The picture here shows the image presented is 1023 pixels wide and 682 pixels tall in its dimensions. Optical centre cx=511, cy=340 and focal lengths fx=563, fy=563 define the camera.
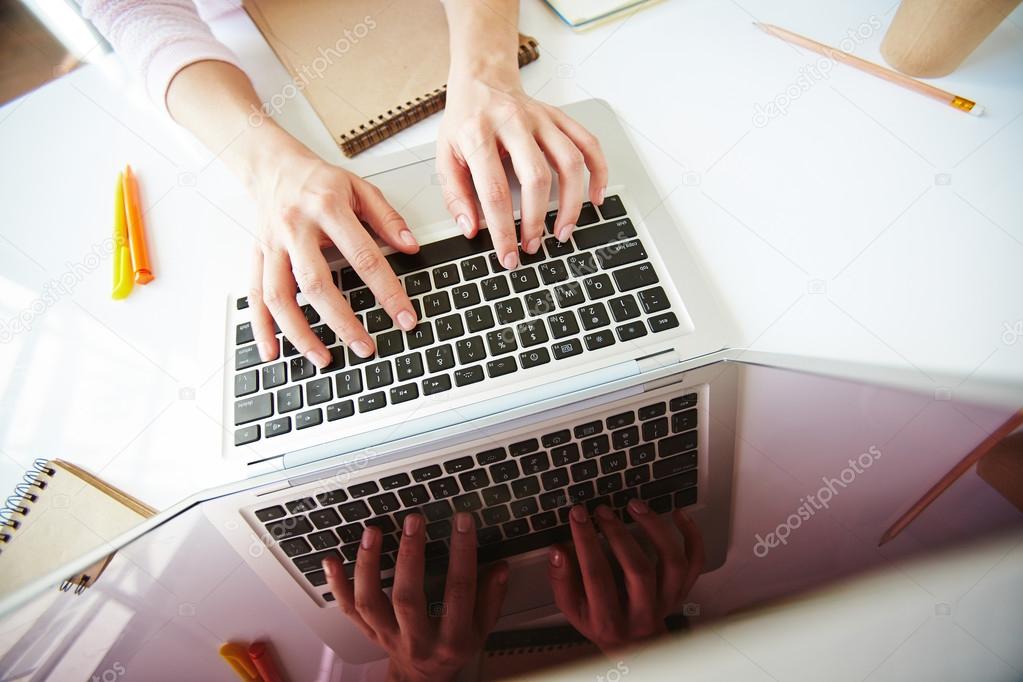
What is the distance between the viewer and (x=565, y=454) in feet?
1.63

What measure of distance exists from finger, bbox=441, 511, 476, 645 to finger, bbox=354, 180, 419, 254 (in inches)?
10.0

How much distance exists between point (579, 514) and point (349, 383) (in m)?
0.23

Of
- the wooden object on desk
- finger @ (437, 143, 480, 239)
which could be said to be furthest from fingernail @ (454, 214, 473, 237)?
the wooden object on desk

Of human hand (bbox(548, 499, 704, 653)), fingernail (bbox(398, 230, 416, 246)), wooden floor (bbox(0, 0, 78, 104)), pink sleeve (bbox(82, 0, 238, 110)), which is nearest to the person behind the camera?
human hand (bbox(548, 499, 704, 653))

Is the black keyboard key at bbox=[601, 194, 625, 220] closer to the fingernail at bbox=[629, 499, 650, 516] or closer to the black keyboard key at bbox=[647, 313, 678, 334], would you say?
the black keyboard key at bbox=[647, 313, 678, 334]

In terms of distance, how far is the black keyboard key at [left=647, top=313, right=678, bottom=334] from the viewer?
49cm

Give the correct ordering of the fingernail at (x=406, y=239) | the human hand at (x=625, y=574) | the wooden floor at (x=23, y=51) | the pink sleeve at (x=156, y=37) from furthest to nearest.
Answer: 1. the wooden floor at (x=23, y=51)
2. the pink sleeve at (x=156, y=37)
3. the fingernail at (x=406, y=239)
4. the human hand at (x=625, y=574)

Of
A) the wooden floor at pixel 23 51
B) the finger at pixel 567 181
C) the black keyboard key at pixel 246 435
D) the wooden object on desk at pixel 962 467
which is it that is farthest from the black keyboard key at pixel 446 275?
the wooden floor at pixel 23 51

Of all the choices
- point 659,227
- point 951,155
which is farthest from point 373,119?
point 951,155

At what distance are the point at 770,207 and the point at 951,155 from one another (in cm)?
19

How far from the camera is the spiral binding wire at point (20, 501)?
0.54 metres

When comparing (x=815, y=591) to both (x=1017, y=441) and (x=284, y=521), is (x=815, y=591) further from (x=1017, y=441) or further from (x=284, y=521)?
(x=284, y=521)

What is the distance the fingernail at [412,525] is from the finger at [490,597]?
0.24 feet

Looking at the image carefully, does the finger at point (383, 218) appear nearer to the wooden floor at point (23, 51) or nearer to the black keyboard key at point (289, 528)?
the black keyboard key at point (289, 528)
